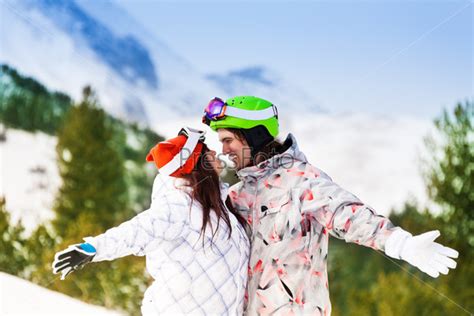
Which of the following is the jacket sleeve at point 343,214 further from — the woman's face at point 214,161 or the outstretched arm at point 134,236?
the outstretched arm at point 134,236

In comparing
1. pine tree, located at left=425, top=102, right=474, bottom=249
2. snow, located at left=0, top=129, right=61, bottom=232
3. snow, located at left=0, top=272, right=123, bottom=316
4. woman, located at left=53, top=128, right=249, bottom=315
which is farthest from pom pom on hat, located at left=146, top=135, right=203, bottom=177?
snow, located at left=0, top=129, right=61, bottom=232

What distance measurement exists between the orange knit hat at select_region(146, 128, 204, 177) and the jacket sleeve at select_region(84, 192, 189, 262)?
0.39ft

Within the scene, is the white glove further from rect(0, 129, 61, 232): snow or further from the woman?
rect(0, 129, 61, 232): snow

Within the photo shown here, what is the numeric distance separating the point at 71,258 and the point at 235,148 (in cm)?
106

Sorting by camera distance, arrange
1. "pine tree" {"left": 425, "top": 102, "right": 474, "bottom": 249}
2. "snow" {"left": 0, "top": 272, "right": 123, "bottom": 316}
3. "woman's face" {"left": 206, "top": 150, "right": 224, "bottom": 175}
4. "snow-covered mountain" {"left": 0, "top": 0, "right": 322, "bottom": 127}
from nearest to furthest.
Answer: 1. "woman's face" {"left": 206, "top": 150, "right": 224, "bottom": 175}
2. "snow" {"left": 0, "top": 272, "right": 123, "bottom": 316}
3. "pine tree" {"left": 425, "top": 102, "right": 474, "bottom": 249}
4. "snow-covered mountain" {"left": 0, "top": 0, "right": 322, "bottom": 127}

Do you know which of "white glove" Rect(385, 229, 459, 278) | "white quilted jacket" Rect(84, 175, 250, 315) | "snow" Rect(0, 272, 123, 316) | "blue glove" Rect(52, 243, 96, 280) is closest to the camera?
"blue glove" Rect(52, 243, 96, 280)

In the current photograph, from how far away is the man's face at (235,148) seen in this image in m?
3.11

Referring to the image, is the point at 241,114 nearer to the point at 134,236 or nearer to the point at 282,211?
the point at 282,211

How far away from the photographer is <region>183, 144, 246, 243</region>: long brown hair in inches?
107

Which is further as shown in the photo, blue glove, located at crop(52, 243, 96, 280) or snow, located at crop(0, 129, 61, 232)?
snow, located at crop(0, 129, 61, 232)

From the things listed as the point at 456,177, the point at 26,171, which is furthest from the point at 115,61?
the point at 456,177

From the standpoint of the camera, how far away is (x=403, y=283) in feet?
58.0

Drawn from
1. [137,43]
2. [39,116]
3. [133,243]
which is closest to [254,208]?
[133,243]

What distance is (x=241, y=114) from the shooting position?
308cm
